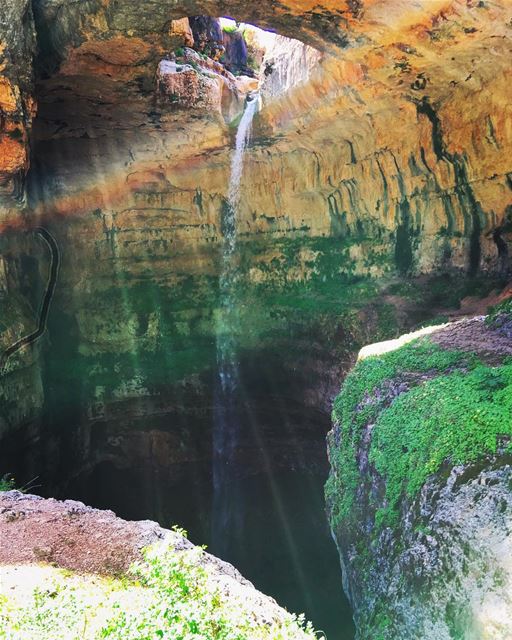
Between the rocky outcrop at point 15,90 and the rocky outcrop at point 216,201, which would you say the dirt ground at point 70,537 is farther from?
the rocky outcrop at point 216,201

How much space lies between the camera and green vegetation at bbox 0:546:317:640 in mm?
3113

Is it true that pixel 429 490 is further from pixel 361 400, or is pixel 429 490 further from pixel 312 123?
pixel 312 123

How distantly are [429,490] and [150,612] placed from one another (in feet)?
8.98

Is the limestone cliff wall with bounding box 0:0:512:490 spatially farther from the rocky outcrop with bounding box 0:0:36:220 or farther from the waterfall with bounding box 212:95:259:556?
the waterfall with bounding box 212:95:259:556

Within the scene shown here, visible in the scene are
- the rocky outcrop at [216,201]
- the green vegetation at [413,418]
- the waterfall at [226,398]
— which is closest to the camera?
the green vegetation at [413,418]

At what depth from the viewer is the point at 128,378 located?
14.9m

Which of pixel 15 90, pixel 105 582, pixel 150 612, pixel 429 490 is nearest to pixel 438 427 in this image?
pixel 429 490

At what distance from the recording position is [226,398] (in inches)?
591

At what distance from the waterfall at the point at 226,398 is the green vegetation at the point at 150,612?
1075cm

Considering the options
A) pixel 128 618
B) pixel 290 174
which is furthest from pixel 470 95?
pixel 128 618

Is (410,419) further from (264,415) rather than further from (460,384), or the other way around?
(264,415)

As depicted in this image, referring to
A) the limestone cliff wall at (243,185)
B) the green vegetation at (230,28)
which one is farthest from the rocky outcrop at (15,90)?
the green vegetation at (230,28)

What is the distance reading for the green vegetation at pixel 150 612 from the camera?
311cm

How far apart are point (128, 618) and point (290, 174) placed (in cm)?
1249
